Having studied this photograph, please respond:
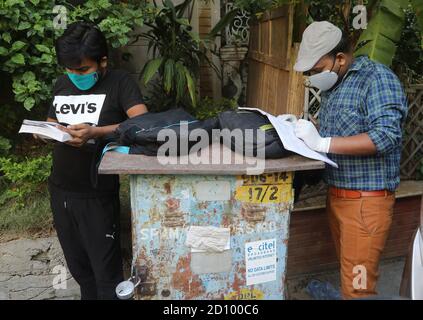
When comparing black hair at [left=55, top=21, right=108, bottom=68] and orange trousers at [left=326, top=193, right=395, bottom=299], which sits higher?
black hair at [left=55, top=21, right=108, bottom=68]

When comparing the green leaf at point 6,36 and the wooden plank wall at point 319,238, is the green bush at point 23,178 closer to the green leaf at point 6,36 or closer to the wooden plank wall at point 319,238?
the green leaf at point 6,36

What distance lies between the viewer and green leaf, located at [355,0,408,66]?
2.43 m

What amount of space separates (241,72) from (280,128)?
3.69 m

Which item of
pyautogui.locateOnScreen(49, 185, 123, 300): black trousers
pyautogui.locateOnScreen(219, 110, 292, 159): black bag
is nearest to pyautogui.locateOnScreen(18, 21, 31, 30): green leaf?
pyautogui.locateOnScreen(49, 185, 123, 300): black trousers

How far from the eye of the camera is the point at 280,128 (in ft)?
6.18

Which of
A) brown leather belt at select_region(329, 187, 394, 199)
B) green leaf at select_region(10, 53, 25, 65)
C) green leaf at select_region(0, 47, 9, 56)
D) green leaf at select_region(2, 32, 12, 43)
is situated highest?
green leaf at select_region(2, 32, 12, 43)

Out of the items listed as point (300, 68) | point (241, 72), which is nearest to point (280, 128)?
point (300, 68)

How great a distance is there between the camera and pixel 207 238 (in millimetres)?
1903

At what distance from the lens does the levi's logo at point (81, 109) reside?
2.19 metres

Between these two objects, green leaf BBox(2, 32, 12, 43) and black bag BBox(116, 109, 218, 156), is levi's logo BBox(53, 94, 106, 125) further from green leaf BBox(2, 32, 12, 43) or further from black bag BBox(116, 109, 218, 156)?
green leaf BBox(2, 32, 12, 43)

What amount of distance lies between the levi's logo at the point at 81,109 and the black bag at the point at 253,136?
2.20ft

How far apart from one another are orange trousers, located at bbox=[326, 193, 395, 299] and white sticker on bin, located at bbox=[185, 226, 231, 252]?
657 millimetres

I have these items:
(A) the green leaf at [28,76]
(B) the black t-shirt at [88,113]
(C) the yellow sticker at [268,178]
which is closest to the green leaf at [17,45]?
(A) the green leaf at [28,76]

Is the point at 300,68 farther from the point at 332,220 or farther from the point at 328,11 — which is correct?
the point at 328,11
